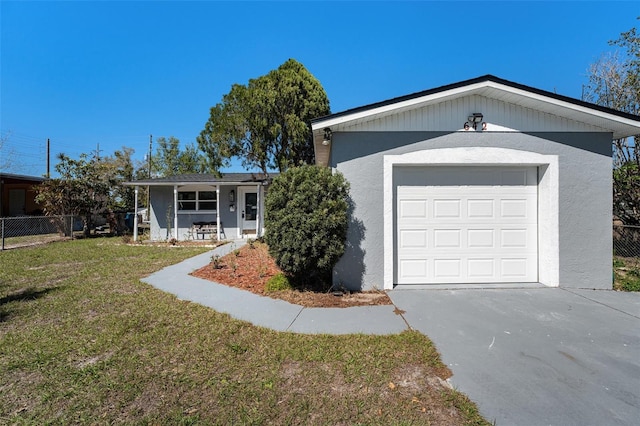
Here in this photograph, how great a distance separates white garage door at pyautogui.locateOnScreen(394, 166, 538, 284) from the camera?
566cm

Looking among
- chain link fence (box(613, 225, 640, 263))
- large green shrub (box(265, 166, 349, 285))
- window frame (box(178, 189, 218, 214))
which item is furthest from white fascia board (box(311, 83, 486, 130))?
window frame (box(178, 189, 218, 214))

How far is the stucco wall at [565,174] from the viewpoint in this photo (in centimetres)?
546

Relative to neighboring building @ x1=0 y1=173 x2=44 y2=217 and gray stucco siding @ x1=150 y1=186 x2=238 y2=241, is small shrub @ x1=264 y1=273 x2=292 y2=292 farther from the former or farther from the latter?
neighboring building @ x1=0 y1=173 x2=44 y2=217

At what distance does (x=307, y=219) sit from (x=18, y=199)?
25.7 meters

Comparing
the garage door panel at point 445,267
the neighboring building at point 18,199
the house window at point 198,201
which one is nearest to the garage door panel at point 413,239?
the garage door panel at point 445,267

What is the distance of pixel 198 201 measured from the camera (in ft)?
45.6

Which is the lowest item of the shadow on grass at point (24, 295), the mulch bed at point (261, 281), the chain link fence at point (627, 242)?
the shadow on grass at point (24, 295)

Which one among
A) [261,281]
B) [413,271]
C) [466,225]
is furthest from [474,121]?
[261,281]

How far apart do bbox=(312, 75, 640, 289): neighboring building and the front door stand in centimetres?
893

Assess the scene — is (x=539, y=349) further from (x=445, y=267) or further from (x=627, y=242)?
(x=627, y=242)

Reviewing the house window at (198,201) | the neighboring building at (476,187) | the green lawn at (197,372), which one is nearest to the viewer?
the green lawn at (197,372)

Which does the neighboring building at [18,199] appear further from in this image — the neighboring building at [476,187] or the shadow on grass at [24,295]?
the neighboring building at [476,187]

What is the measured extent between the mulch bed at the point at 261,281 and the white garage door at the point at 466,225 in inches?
43.9

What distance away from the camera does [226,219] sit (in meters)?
13.8
